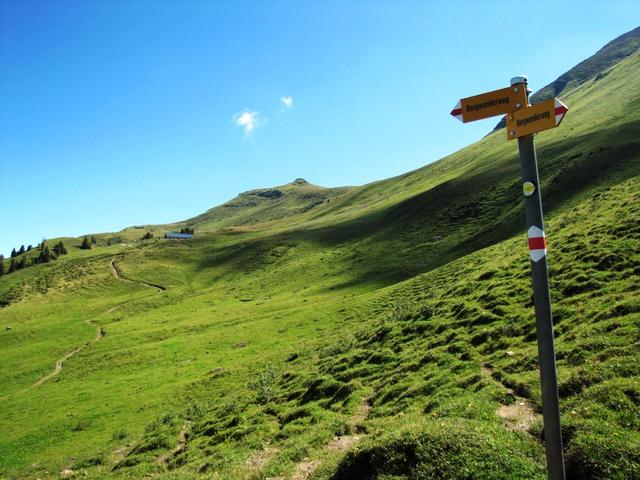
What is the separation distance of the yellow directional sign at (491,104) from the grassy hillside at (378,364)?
335 inches

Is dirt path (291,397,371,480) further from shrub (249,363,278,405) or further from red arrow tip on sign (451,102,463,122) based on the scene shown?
red arrow tip on sign (451,102,463,122)

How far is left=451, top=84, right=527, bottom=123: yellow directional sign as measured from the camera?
8117 millimetres

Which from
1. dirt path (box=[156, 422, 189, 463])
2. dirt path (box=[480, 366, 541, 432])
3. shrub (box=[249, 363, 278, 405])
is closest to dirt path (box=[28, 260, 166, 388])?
shrub (box=[249, 363, 278, 405])

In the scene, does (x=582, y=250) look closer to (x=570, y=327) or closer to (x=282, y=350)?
(x=570, y=327)

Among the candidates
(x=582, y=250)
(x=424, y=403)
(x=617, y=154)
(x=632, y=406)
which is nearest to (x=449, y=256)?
(x=617, y=154)

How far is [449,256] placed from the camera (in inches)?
2731

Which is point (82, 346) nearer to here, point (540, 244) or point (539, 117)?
point (540, 244)

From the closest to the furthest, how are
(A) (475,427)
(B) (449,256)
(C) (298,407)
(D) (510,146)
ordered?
(A) (475,427) → (C) (298,407) → (B) (449,256) → (D) (510,146)

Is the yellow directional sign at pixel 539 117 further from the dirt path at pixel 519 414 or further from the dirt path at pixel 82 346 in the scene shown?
the dirt path at pixel 82 346

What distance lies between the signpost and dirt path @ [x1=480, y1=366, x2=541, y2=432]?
547cm

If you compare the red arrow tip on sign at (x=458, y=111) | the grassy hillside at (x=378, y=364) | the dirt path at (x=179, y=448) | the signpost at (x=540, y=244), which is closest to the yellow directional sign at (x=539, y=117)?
the signpost at (x=540, y=244)

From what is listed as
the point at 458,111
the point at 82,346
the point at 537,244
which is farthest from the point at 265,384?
the point at 82,346

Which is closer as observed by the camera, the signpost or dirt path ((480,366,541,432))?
the signpost

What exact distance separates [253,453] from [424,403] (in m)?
7.95
